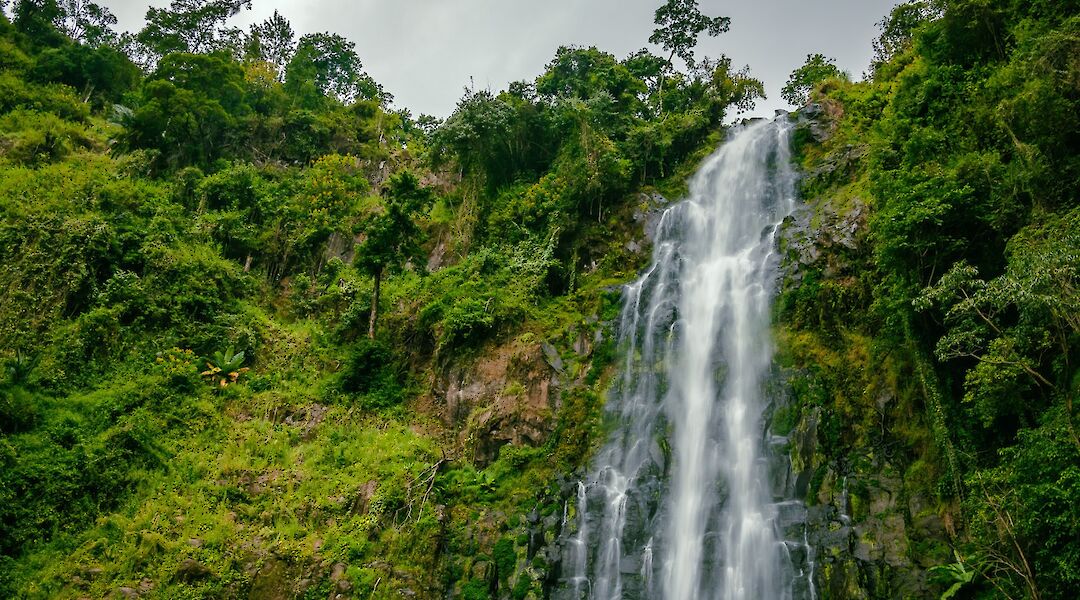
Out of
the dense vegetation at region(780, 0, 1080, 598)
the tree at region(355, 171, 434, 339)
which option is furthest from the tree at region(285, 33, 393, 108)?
the dense vegetation at region(780, 0, 1080, 598)

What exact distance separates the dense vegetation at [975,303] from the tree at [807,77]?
13025 mm

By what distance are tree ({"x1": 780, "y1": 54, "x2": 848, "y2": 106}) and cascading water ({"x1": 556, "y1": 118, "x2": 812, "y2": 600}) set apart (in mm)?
8891

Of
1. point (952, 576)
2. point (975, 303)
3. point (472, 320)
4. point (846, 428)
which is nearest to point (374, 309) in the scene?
point (472, 320)

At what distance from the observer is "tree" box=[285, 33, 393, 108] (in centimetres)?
3663

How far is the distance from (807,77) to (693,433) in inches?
815

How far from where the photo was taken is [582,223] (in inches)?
882

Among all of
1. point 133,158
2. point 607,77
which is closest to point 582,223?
point 607,77

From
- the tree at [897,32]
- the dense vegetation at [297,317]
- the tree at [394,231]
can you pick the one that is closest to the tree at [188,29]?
the dense vegetation at [297,317]

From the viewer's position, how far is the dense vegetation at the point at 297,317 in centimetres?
1391

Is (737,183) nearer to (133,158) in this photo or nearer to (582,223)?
(582,223)

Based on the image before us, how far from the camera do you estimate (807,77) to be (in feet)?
94.6

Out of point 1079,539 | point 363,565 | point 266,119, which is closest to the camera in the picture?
point 1079,539

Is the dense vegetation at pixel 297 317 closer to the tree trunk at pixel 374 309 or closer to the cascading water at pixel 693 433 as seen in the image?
the tree trunk at pixel 374 309

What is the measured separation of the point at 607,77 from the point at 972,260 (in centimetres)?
1803
